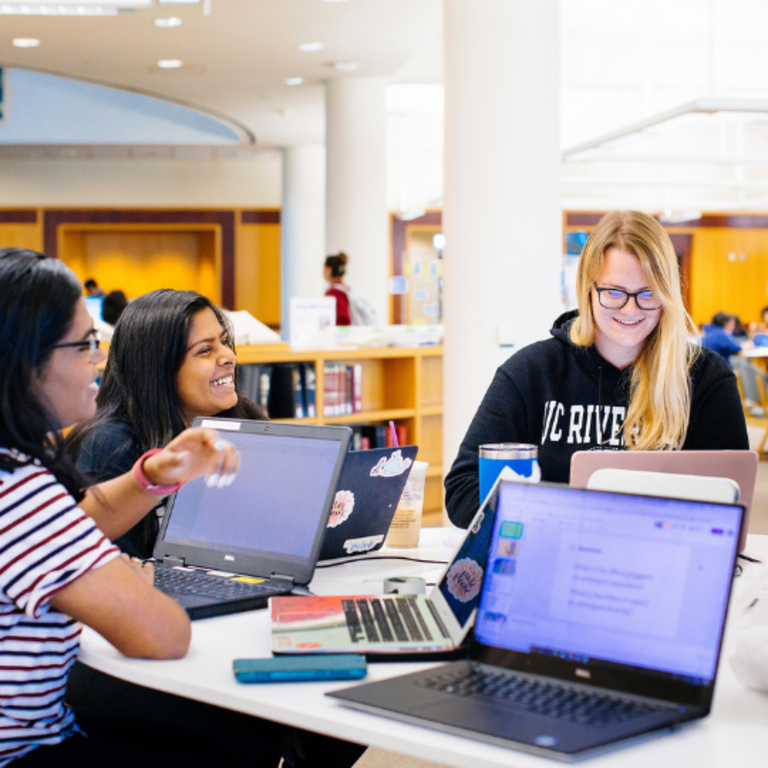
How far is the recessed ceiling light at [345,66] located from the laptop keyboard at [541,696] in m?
8.00

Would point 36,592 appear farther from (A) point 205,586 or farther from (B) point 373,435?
(B) point 373,435

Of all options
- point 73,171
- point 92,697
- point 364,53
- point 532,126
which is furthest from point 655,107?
point 92,697

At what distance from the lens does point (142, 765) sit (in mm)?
1496

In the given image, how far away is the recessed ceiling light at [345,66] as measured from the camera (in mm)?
8664

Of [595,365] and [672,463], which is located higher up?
[595,365]

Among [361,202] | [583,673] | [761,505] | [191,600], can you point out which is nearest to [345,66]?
[361,202]

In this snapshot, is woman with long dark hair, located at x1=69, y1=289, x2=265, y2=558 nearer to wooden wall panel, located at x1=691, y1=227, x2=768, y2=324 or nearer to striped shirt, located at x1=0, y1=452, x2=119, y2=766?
Answer: striped shirt, located at x1=0, y1=452, x2=119, y2=766

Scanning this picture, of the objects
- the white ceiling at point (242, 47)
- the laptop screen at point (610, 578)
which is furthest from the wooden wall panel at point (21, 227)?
the laptop screen at point (610, 578)

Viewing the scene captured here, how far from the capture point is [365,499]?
1.98 meters

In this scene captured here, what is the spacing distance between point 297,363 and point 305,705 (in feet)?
14.2

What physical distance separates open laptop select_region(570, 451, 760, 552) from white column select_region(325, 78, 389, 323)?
7169mm

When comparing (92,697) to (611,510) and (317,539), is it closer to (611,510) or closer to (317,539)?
(317,539)

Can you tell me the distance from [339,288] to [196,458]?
639cm

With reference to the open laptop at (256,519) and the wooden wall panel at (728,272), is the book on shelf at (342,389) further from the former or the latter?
the wooden wall panel at (728,272)
